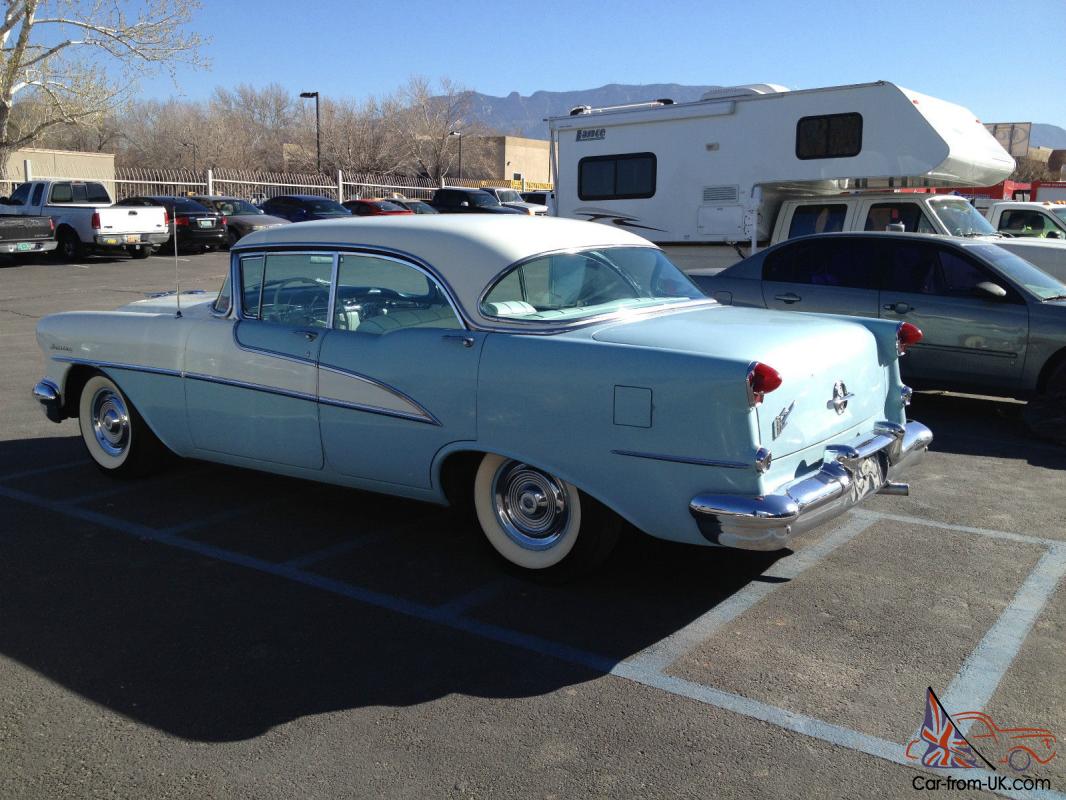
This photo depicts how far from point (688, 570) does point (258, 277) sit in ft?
9.34

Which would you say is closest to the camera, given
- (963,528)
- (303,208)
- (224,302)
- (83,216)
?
(963,528)

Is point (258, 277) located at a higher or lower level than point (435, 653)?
higher

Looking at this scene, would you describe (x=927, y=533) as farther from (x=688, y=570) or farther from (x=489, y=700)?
(x=489, y=700)

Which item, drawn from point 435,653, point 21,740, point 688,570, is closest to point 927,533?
point 688,570

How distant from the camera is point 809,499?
4.03 meters

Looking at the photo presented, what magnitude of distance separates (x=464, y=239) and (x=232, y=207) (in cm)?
2503

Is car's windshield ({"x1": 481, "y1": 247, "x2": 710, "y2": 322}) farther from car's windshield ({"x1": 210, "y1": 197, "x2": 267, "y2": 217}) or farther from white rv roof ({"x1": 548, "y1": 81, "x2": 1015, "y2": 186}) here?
car's windshield ({"x1": 210, "y1": 197, "x2": 267, "y2": 217})

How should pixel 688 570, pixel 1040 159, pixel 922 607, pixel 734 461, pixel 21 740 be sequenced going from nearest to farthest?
1. pixel 21 740
2. pixel 734 461
3. pixel 922 607
4. pixel 688 570
5. pixel 1040 159

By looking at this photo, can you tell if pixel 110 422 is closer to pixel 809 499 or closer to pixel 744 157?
pixel 809 499

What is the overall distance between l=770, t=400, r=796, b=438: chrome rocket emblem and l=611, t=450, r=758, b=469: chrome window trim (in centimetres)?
22

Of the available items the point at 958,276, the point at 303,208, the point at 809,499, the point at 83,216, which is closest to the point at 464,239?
the point at 809,499

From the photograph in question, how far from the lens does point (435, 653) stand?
3961 mm

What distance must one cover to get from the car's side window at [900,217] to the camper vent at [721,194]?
5.99 ft

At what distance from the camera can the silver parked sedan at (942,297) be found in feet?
26.0
